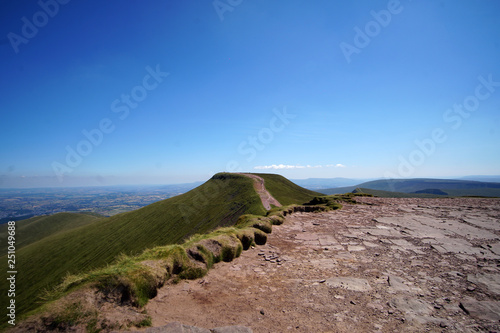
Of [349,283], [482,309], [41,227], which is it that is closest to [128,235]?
[349,283]

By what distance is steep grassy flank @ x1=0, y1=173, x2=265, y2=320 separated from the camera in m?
67.2

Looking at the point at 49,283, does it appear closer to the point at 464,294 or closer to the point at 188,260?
the point at 188,260

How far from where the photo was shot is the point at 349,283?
6355 mm

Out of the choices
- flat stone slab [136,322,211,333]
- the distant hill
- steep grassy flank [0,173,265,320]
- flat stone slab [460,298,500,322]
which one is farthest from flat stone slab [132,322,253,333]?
A: the distant hill

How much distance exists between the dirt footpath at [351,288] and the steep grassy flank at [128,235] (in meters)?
51.3

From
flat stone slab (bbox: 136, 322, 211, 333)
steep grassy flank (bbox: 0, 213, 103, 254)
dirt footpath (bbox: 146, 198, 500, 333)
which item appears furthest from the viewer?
steep grassy flank (bbox: 0, 213, 103, 254)

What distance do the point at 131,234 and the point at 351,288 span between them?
90536mm

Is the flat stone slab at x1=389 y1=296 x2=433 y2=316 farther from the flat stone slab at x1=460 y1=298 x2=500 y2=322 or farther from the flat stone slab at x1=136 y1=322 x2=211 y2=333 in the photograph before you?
the flat stone slab at x1=136 y1=322 x2=211 y2=333

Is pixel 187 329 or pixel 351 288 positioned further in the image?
pixel 351 288

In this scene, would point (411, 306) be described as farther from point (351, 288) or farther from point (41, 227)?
point (41, 227)

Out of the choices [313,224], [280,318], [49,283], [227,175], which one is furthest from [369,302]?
[227,175]

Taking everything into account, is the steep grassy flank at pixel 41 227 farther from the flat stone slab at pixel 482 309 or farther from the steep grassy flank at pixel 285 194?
the flat stone slab at pixel 482 309

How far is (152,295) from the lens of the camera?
5.17m

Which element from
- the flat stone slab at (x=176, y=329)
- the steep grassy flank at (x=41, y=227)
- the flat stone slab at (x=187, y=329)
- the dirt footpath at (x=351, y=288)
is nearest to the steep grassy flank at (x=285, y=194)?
the dirt footpath at (x=351, y=288)
